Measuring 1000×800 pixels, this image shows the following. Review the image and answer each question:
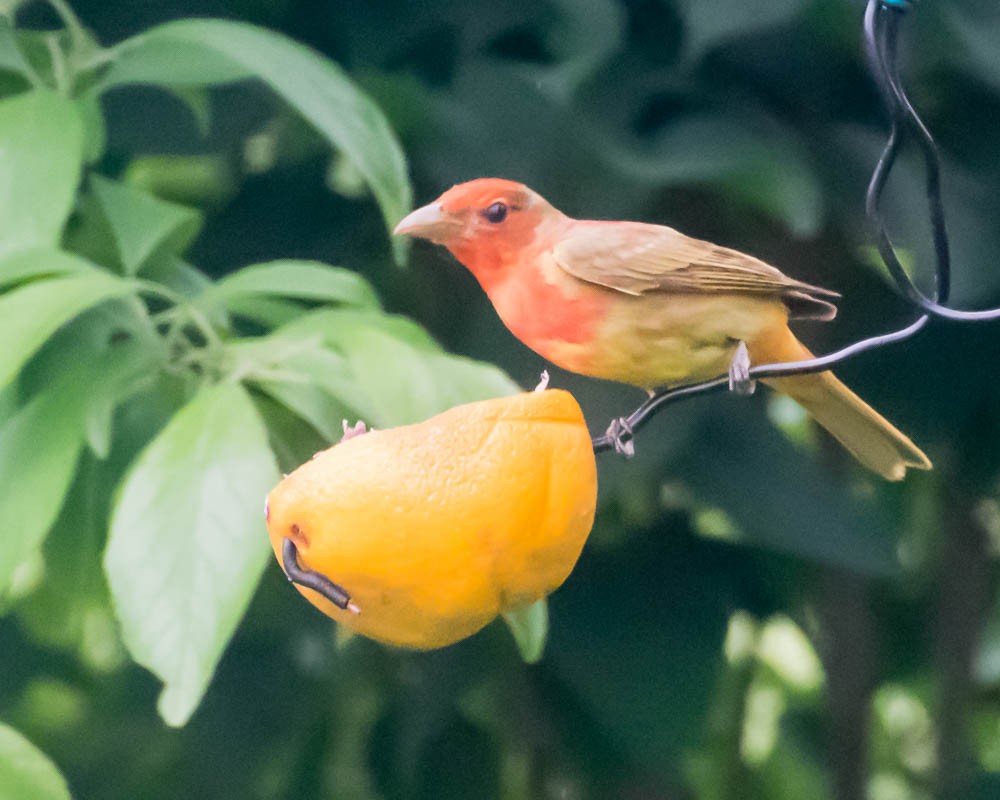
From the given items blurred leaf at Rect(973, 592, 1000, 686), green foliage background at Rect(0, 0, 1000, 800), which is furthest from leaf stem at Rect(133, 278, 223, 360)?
blurred leaf at Rect(973, 592, 1000, 686)

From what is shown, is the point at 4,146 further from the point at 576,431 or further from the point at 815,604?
the point at 815,604

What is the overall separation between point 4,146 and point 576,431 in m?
0.40

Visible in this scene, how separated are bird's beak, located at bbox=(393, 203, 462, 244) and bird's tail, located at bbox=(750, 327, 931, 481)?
0.08m

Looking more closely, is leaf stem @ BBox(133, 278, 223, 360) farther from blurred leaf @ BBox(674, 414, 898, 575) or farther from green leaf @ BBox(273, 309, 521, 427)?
blurred leaf @ BBox(674, 414, 898, 575)

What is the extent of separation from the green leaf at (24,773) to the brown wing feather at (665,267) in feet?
1.32

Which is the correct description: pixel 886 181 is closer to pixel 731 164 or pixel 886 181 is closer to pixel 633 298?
pixel 633 298

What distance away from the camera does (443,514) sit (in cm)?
27

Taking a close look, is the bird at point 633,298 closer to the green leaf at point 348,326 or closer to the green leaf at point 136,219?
the green leaf at point 348,326

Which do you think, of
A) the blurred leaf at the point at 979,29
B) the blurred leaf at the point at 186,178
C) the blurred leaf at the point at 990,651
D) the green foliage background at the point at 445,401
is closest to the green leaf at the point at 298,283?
the green foliage background at the point at 445,401

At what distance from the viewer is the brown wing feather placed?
0.93 ft

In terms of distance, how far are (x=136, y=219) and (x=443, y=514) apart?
434mm

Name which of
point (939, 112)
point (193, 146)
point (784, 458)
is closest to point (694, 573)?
point (784, 458)

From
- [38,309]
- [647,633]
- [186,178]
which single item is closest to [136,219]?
[38,309]

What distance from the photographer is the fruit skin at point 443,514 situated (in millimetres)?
262
